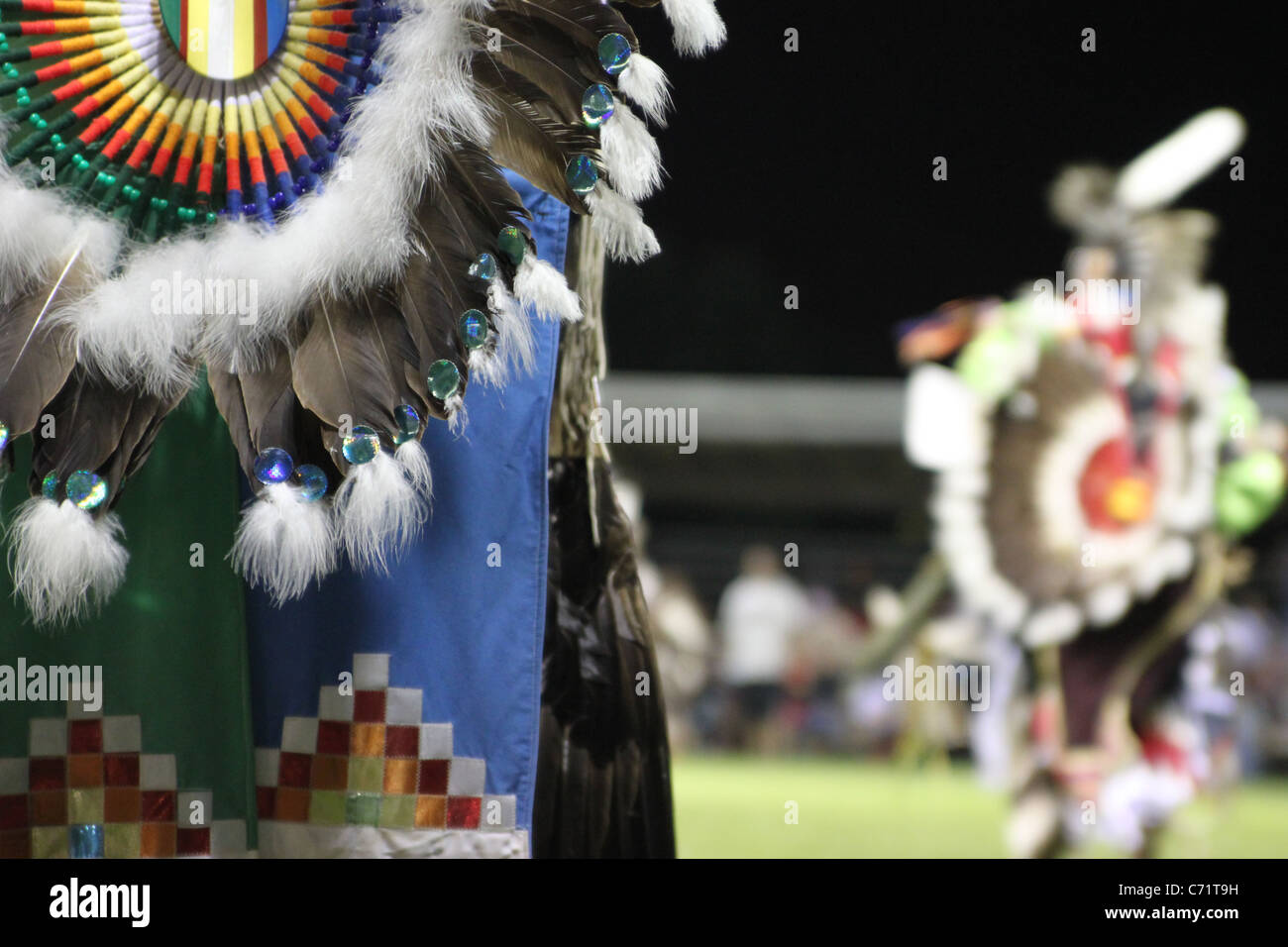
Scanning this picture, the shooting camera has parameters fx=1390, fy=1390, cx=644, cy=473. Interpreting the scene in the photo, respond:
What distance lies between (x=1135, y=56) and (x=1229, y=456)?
5.86 meters

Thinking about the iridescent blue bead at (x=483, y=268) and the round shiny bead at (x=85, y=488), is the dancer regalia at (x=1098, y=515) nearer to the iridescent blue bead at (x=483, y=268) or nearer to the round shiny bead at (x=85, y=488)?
the iridescent blue bead at (x=483, y=268)

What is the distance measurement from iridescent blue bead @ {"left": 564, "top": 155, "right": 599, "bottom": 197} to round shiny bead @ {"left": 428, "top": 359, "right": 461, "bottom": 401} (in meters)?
0.20

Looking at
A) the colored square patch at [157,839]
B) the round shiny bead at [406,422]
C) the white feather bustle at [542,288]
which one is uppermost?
the white feather bustle at [542,288]

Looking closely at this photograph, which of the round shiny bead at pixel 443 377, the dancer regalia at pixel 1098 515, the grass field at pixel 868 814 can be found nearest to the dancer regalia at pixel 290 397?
the round shiny bead at pixel 443 377

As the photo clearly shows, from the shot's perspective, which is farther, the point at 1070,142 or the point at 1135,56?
the point at 1070,142

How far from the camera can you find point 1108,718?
3.92m

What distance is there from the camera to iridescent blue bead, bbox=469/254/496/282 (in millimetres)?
1269

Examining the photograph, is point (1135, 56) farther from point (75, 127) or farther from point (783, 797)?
point (75, 127)

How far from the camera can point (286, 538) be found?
1283mm

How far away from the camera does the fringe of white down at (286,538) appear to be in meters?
1.28

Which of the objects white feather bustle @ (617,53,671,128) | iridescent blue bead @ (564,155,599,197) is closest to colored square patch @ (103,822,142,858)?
iridescent blue bead @ (564,155,599,197)

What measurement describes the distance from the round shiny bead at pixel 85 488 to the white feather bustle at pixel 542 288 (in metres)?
0.42

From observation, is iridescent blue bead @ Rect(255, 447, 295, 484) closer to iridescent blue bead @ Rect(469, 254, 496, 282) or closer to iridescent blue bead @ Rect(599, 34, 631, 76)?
iridescent blue bead @ Rect(469, 254, 496, 282)

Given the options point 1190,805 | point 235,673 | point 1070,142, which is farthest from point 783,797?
point 235,673
